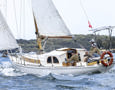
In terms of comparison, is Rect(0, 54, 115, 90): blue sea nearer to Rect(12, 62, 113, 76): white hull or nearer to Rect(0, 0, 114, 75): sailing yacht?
Rect(12, 62, 113, 76): white hull

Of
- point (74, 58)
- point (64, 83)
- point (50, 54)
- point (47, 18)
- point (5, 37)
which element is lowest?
point (64, 83)

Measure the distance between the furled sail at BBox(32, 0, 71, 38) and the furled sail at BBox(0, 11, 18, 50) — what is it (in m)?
3.22

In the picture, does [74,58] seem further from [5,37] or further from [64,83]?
[5,37]

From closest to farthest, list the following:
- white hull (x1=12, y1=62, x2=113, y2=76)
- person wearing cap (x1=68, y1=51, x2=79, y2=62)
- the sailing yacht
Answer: white hull (x1=12, y1=62, x2=113, y2=76) → the sailing yacht → person wearing cap (x1=68, y1=51, x2=79, y2=62)

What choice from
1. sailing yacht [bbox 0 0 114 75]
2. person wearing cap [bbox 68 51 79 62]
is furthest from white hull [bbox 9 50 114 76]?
person wearing cap [bbox 68 51 79 62]

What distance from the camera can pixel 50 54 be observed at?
2122 centimetres

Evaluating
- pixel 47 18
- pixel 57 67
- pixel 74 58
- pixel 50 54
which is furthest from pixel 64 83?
pixel 47 18

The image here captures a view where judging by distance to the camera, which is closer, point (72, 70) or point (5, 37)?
point (72, 70)

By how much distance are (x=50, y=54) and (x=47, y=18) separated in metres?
3.88

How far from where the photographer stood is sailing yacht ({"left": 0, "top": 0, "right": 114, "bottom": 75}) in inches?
763

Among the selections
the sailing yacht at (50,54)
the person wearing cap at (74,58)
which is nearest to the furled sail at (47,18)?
the sailing yacht at (50,54)

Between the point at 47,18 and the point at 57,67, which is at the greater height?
the point at 47,18

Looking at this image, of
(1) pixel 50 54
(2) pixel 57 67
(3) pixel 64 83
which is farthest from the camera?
(1) pixel 50 54

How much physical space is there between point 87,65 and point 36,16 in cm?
715
